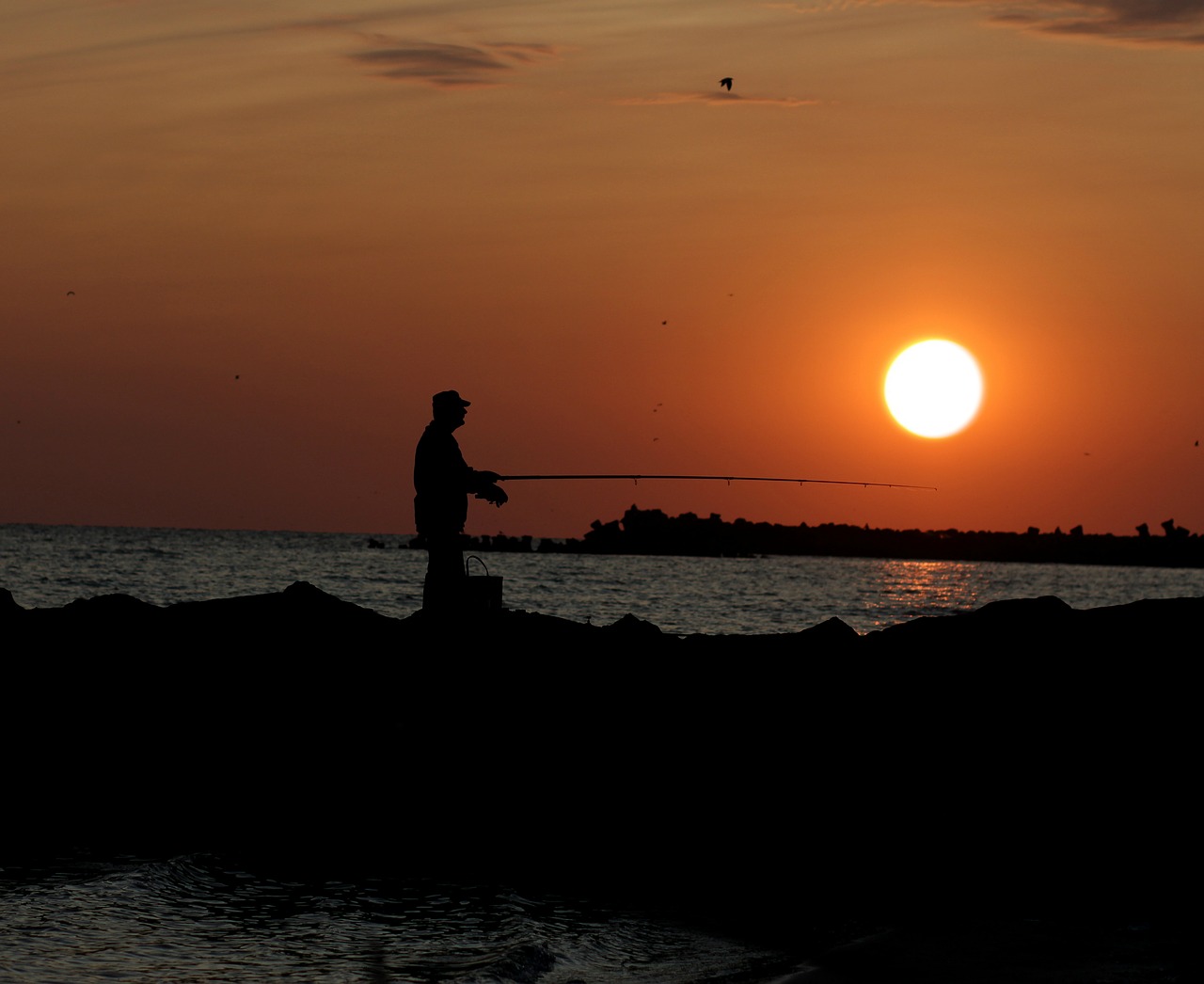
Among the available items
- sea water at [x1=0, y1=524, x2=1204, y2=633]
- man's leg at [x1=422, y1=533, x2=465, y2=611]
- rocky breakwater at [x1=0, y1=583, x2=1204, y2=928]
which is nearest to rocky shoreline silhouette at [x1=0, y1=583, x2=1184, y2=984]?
rocky breakwater at [x1=0, y1=583, x2=1204, y2=928]

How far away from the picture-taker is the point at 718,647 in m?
10.7

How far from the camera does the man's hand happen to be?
34.0ft

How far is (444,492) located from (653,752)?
7.27 feet

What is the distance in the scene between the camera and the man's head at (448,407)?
10297 millimetres

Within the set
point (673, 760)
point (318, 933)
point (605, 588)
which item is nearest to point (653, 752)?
point (673, 760)

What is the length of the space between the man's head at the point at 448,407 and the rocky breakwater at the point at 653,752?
141 centimetres

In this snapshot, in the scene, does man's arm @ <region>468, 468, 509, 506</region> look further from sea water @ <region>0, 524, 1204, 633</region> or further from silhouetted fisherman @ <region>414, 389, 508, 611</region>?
sea water @ <region>0, 524, 1204, 633</region>

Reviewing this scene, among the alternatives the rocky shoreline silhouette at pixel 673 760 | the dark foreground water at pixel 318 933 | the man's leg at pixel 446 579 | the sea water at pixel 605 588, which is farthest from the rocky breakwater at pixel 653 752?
the sea water at pixel 605 588

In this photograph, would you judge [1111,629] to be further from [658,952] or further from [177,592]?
[177,592]

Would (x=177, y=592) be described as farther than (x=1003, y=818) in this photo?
Yes

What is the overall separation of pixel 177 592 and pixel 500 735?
3396 centimetres

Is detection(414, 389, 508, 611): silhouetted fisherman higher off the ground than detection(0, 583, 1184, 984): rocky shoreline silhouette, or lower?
higher

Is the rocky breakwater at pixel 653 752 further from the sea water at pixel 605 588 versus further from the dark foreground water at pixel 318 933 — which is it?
the sea water at pixel 605 588

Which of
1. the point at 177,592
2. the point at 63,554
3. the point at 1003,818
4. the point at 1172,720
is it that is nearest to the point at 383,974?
the point at 1003,818
